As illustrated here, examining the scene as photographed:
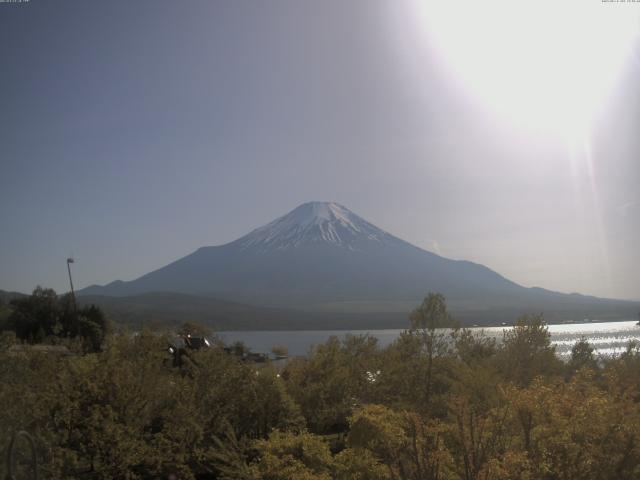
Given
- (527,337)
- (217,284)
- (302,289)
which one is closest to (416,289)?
(302,289)

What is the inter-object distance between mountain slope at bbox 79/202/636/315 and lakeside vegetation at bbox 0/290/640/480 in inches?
4908

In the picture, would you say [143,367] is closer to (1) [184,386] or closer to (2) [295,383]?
(1) [184,386]

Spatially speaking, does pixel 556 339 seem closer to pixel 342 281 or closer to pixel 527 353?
pixel 527 353

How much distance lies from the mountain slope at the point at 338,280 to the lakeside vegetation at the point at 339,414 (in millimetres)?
124662

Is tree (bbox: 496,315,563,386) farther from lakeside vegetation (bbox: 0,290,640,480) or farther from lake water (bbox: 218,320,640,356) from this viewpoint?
lake water (bbox: 218,320,640,356)

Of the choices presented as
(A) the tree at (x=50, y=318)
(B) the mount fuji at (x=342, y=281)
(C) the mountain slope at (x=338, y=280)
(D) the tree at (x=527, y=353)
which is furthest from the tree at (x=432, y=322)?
(C) the mountain slope at (x=338, y=280)

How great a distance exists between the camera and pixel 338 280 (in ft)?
555

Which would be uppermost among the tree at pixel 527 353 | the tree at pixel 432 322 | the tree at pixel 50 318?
the tree at pixel 50 318

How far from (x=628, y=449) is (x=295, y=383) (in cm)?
537

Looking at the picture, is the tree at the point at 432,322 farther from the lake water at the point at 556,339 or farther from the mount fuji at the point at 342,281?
the mount fuji at the point at 342,281

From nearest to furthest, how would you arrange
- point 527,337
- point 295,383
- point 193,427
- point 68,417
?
point 68,417 → point 193,427 → point 295,383 → point 527,337

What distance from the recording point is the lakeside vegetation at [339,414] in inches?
203

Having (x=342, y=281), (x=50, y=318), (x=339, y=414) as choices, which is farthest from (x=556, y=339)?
(x=342, y=281)

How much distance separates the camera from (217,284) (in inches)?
6875
